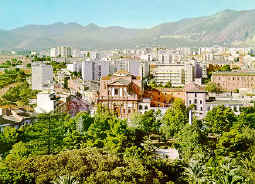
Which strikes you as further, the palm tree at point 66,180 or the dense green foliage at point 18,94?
the dense green foliage at point 18,94

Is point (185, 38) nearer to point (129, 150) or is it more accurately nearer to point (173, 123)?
point (173, 123)

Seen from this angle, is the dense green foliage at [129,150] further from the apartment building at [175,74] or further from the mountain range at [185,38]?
the mountain range at [185,38]

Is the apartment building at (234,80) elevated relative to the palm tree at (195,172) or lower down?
elevated

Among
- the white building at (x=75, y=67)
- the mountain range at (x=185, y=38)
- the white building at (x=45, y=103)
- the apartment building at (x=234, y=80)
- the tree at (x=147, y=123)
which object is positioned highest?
the mountain range at (x=185, y=38)

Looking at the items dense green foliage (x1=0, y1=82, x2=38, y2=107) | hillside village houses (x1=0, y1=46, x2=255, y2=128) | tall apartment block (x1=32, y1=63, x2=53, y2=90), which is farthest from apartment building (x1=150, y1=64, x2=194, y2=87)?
dense green foliage (x1=0, y1=82, x2=38, y2=107)

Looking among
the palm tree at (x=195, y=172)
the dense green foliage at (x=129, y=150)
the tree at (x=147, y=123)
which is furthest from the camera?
the tree at (x=147, y=123)

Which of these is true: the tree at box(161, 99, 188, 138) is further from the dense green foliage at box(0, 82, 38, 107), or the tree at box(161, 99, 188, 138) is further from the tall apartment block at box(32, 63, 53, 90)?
the tall apartment block at box(32, 63, 53, 90)

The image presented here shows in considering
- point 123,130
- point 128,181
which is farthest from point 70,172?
point 123,130

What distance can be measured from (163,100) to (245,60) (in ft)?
90.6

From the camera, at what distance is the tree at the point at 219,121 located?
1712 centimetres

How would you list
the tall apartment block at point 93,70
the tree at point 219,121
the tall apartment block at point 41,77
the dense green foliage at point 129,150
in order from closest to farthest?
1. the dense green foliage at point 129,150
2. the tree at point 219,121
3. the tall apartment block at point 41,77
4. the tall apartment block at point 93,70

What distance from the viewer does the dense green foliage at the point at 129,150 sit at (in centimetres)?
1014

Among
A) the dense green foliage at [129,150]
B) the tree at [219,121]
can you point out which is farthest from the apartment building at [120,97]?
the tree at [219,121]

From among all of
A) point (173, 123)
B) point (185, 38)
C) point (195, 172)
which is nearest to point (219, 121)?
point (173, 123)
